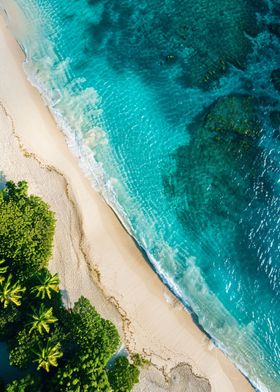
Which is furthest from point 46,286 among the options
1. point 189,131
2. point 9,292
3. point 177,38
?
point 177,38

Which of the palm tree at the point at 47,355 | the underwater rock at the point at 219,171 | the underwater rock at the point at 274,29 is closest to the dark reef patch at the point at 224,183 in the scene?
the underwater rock at the point at 219,171

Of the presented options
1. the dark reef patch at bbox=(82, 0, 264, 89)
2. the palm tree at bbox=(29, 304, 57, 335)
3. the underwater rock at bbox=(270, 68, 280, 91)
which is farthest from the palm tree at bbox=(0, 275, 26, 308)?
the underwater rock at bbox=(270, 68, 280, 91)

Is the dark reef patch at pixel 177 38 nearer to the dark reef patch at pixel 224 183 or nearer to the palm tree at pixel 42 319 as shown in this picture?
the dark reef patch at pixel 224 183

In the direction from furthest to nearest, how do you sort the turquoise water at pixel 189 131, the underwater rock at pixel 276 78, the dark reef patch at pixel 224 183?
the underwater rock at pixel 276 78, the dark reef patch at pixel 224 183, the turquoise water at pixel 189 131

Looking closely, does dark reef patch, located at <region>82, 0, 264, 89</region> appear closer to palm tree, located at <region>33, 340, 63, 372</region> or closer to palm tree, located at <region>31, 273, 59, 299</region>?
palm tree, located at <region>31, 273, 59, 299</region>

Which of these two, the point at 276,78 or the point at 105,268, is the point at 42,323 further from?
the point at 276,78

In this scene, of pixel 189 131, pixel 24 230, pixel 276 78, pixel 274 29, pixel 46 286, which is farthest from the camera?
pixel 274 29

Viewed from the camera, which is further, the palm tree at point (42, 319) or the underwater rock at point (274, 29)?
the underwater rock at point (274, 29)
